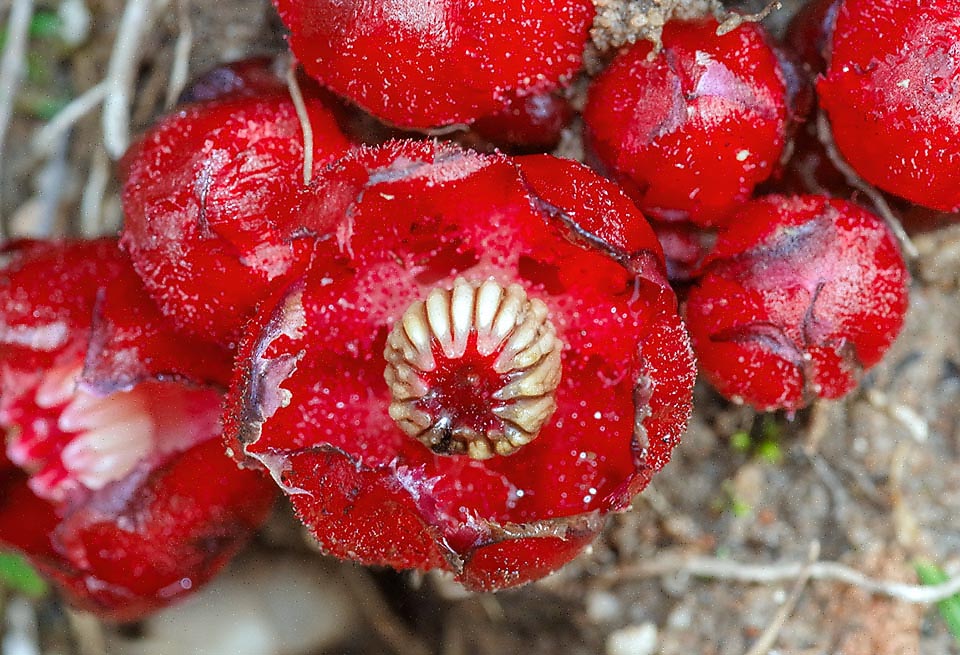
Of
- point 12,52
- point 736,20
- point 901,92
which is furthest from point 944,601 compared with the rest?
point 12,52

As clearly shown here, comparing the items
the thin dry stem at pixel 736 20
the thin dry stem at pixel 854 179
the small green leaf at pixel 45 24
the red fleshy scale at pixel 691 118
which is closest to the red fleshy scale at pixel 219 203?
the red fleshy scale at pixel 691 118

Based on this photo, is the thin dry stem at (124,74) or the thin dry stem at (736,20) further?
the thin dry stem at (124,74)

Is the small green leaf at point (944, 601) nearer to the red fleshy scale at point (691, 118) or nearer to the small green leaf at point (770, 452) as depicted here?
the small green leaf at point (770, 452)

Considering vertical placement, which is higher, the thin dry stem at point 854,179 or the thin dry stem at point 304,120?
the thin dry stem at point 304,120

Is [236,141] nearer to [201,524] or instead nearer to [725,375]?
[201,524]

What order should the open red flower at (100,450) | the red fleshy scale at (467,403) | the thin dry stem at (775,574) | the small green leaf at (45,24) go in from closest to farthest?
the red fleshy scale at (467,403) < the open red flower at (100,450) < the thin dry stem at (775,574) < the small green leaf at (45,24)

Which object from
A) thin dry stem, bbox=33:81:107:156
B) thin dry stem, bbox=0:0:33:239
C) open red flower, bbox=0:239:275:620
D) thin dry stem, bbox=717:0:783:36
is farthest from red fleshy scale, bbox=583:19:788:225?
thin dry stem, bbox=0:0:33:239

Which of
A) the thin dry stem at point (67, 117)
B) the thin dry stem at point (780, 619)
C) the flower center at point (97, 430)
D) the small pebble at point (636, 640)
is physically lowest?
the small pebble at point (636, 640)
